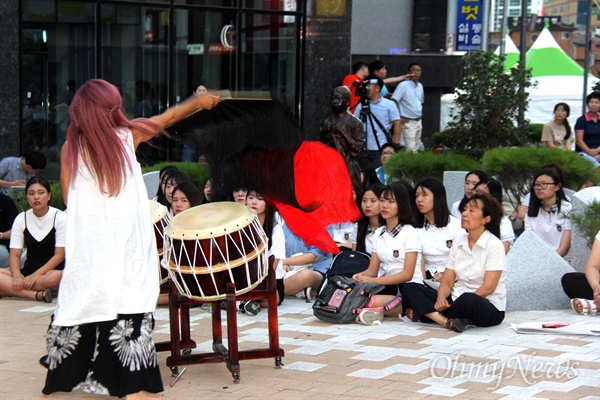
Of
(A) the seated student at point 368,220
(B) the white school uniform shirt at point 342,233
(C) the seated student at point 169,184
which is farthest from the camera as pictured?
(B) the white school uniform shirt at point 342,233

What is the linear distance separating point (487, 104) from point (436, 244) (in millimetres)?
4742

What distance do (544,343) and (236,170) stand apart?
2.35 metres

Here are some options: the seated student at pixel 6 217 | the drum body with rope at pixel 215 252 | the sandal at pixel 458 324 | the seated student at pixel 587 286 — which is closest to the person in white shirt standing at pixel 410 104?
the seated student at pixel 6 217

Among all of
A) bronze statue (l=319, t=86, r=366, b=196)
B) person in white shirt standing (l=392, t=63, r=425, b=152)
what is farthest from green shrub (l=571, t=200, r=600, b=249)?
person in white shirt standing (l=392, t=63, r=425, b=152)

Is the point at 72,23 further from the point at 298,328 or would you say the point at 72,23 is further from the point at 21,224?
the point at 298,328

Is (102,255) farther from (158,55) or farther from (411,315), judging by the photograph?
(158,55)

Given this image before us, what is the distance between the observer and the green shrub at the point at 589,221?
25.2 feet

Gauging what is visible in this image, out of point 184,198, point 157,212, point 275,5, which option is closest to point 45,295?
point 184,198

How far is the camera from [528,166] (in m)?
9.95

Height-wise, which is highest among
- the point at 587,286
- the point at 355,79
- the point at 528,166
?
the point at 355,79

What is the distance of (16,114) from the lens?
12.8 meters

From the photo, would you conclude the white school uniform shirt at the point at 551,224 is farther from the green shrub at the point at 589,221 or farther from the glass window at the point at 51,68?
the glass window at the point at 51,68

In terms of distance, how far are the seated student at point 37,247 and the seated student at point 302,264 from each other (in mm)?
1912

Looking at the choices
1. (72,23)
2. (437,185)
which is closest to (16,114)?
(72,23)
